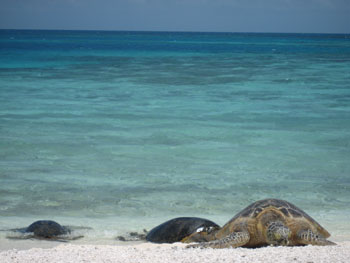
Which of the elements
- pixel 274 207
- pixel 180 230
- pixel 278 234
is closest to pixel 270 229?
pixel 278 234

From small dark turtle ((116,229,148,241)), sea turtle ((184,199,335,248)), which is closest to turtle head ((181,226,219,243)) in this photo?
sea turtle ((184,199,335,248))

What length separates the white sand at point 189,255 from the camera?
4500mm

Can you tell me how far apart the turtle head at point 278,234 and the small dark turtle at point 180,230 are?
91cm

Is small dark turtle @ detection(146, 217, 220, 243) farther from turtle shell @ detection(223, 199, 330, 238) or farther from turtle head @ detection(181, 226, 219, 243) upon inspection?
turtle shell @ detection(223, 199, 330, 238)

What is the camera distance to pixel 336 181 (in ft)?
30.2

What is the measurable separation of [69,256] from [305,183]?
5.28 meters

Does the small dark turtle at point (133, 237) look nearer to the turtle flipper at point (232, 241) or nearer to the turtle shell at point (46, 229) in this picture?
the turtle shell at point (46, 229)

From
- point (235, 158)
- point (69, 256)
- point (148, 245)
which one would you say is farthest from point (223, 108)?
point (69, 256)

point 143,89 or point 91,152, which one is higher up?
point 143,89

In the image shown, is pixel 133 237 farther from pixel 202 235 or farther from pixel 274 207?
pixel 274 207

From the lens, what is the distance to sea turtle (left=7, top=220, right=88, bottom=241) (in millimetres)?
6312

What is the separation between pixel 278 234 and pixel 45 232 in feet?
9.13

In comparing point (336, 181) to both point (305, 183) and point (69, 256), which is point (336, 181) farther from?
point (69, 256)

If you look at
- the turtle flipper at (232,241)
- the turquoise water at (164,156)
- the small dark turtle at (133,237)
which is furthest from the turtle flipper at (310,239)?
the small dark turtle at (133,237)
